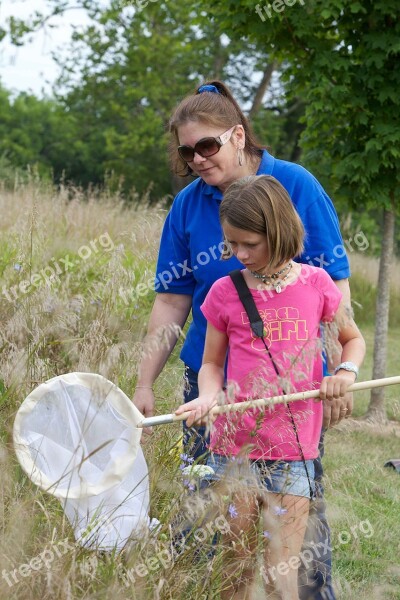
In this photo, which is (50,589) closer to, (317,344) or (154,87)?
(317,344)

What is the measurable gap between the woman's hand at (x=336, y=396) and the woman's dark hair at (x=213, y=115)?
0.91 meters

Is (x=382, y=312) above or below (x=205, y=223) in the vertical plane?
below

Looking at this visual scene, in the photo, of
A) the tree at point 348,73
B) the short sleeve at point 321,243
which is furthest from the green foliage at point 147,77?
the short sleeve at point 321,243

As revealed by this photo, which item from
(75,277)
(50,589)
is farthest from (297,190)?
(75,277)

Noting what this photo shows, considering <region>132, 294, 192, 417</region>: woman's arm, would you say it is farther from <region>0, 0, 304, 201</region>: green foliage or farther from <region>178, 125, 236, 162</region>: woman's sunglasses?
<region>0, 0, 304, 201</region>: green foliage

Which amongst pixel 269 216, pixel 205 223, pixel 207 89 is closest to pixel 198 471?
pixel 269 216

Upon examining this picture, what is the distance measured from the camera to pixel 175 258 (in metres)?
3.21

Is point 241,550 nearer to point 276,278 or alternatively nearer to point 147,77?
point 276,278

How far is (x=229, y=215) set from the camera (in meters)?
2.65

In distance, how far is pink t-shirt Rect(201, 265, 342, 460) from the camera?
8.66 ft

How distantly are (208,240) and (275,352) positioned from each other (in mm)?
557

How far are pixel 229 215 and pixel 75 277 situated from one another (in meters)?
3.60

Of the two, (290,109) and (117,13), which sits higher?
(117,13)

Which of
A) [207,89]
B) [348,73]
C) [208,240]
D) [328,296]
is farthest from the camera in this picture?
[348,73]
